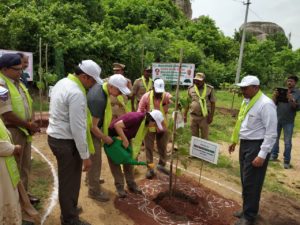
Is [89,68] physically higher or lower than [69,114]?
higher

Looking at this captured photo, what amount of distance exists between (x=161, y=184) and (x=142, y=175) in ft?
1.68

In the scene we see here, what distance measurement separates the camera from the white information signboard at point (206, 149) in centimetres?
468

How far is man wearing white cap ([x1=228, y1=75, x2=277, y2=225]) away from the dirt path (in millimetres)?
522

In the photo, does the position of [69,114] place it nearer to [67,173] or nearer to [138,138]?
[67,173]

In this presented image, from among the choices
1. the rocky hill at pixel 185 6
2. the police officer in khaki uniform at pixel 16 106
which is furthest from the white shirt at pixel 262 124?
the rocky hill at pixel 185 6

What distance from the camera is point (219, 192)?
17.1 feet

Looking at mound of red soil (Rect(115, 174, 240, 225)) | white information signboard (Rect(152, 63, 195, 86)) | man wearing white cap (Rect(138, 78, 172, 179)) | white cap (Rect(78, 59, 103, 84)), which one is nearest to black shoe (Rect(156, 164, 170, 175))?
man wearing white cap (Rect(138, 78, 172, 179))

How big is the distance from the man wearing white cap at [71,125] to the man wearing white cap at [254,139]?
2.03 metres

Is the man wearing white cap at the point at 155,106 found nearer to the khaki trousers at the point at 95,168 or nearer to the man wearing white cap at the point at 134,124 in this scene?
the man wearing white cap at the point at 134,124

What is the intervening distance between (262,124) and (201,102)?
2.57 meters

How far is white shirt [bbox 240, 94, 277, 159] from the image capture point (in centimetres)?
384

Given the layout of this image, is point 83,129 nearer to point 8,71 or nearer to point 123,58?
point 8,71

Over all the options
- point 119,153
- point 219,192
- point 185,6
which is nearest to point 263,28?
point 185,6

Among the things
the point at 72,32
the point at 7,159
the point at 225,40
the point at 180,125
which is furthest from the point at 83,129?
the point at 225,40
